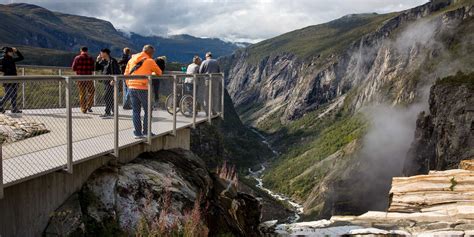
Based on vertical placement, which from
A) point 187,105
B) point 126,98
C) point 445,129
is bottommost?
point 445,129

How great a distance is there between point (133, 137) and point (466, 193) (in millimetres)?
11434

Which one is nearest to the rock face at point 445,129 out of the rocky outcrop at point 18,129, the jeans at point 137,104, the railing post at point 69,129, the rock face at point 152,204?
the rock face at point 152,204

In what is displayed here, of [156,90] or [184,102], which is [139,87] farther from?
[184,102]

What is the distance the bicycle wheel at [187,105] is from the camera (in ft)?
54.7

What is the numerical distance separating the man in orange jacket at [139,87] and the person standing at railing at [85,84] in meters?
1.03

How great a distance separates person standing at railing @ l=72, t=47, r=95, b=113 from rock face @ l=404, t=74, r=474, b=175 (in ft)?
200

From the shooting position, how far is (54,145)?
9562mm

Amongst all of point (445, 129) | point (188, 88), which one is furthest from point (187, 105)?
point (445, 129)

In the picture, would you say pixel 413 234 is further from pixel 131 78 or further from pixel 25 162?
pixel 25 162

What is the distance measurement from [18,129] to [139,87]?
11.5ft

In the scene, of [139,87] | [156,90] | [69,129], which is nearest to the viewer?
[69,129]

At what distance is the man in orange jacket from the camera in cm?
1247

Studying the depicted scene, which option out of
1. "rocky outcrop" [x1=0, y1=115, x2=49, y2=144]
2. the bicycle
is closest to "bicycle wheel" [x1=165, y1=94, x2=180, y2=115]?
the bicycle

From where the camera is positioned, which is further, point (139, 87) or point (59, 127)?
point (139, 87)
